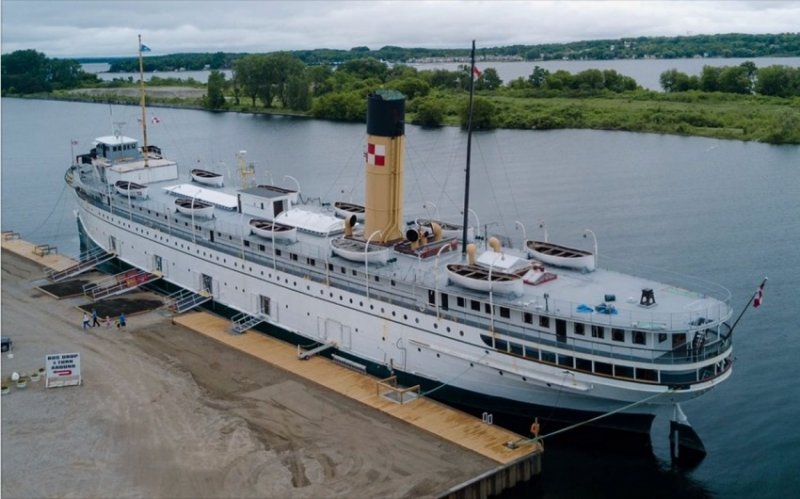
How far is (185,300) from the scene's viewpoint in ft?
135

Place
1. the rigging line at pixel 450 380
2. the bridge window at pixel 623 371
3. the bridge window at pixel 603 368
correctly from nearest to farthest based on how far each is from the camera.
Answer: the bridge window at pixel 623 371
the bridge window at pixel 603 368
the rigging line at pixel 450 380

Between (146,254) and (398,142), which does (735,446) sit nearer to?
(398,142)

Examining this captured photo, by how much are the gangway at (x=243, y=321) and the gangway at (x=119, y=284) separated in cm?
783

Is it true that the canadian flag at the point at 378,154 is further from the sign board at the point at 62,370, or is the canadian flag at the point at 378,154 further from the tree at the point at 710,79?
the tree at the point at 710,79

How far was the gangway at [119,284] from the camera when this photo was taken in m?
42.3

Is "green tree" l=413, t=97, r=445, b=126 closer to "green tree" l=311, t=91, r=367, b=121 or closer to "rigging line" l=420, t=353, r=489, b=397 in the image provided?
"green tree" l=311, t=91, r=367, b=121

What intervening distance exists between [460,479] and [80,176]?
40815 millimetres

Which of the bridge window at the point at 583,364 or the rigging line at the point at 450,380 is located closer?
the bridge window at the point at 583,364

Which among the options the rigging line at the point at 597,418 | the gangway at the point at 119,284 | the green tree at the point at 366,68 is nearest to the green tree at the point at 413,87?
the green tree at the point at 366,68

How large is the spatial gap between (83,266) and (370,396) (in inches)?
956

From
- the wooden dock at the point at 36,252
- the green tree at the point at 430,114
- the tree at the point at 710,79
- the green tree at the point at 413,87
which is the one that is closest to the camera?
the wooden dock at the point at 36,252

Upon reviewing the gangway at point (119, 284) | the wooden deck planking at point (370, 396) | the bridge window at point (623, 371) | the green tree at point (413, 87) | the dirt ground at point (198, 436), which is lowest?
the dirt ground at point (198, 436)

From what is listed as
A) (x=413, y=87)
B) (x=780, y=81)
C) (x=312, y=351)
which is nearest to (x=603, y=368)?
(x=312, y=351)

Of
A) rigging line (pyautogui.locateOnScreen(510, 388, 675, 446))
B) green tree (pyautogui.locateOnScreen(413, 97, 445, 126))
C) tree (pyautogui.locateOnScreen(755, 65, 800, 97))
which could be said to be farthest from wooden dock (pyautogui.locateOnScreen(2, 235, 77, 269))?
tree (pyautogui.locateOnScreen(755, 65, 800, 97))
